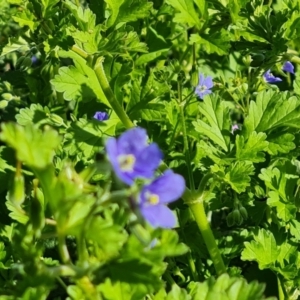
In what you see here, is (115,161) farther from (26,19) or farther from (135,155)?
(26,19)

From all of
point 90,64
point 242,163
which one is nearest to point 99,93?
point 90,64

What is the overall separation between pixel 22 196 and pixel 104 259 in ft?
0.96

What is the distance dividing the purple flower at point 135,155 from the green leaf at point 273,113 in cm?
102

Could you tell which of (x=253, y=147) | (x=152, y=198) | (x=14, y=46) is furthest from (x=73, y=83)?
(x=152, y=198)

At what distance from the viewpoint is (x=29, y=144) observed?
1472 millimetres

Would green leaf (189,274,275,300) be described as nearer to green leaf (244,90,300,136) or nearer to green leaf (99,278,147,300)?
green leaf (99,278,147,300)

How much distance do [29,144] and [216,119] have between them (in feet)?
4.01

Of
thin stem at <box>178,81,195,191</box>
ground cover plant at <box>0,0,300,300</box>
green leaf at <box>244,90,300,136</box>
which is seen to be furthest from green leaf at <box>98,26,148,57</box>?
green leaf at <box>244,90,300,136</box>

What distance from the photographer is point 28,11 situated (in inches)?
103

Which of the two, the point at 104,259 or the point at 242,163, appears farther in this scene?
the point at 242,163

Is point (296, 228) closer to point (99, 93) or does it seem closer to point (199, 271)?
point (199, 271)

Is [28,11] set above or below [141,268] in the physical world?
above

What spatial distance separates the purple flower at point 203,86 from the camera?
297 cm

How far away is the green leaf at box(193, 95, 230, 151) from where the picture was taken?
250 centimetres
